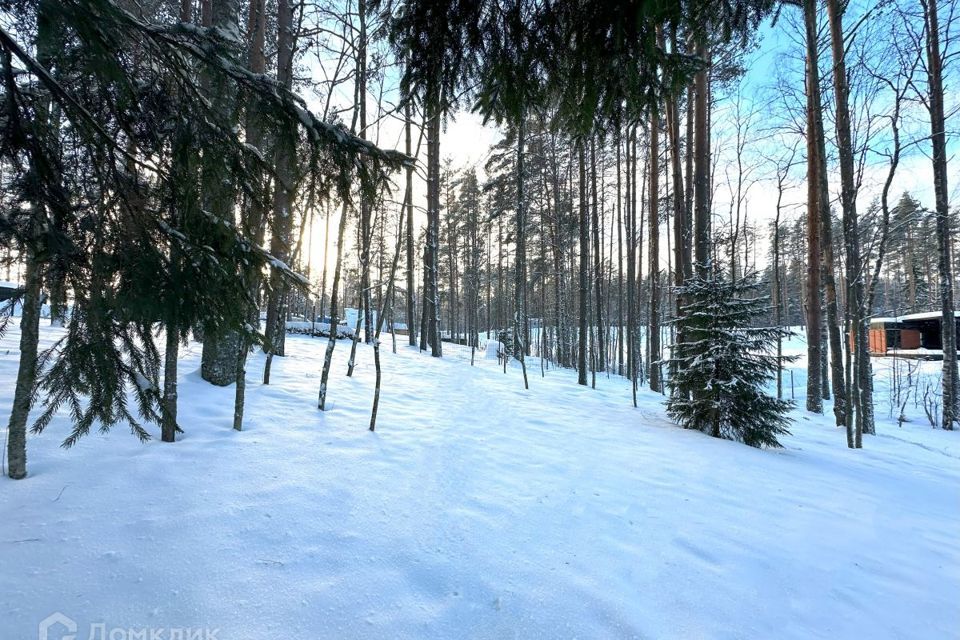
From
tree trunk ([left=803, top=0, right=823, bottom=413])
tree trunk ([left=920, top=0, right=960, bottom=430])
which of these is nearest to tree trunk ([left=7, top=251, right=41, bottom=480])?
tree trunk ([left=803, top=0, right=823, bottom=413])

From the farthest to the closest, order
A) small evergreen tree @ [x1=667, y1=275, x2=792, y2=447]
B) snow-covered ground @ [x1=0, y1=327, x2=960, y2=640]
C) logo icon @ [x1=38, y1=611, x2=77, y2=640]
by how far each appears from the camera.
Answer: small evergreen tree @ [x1=667, y1=275, x2=792, y2=447] < snow-covered ground @ [x1=0, y1=327, x2=960, y2=640] < logo icon @ [x1=38, y1=611, x2=77, y2=640]

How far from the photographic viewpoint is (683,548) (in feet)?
7.92

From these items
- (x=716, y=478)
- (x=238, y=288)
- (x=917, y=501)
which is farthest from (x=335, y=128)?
(x=917, y=501)

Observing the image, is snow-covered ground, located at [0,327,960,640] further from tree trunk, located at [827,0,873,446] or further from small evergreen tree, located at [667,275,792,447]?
tree trunk, located at [827,0,873,446]

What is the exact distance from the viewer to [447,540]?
2338 mm

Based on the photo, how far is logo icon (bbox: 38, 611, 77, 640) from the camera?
4.51 ft

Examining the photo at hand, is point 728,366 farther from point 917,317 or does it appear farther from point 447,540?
point 917,317

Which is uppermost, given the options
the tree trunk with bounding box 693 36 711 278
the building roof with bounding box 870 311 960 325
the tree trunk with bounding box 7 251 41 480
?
the tree trunk with bounding box 693 36 711 278

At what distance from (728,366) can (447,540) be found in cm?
477

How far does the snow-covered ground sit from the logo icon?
0.9 inches

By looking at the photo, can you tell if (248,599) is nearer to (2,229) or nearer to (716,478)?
(2,229)

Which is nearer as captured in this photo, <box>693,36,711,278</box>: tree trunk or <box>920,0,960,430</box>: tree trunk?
<box>693,36,711,278</box>: tree trunk

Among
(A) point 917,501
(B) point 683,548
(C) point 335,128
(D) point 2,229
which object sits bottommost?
(A) point 917,501

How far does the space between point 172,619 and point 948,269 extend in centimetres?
1426
